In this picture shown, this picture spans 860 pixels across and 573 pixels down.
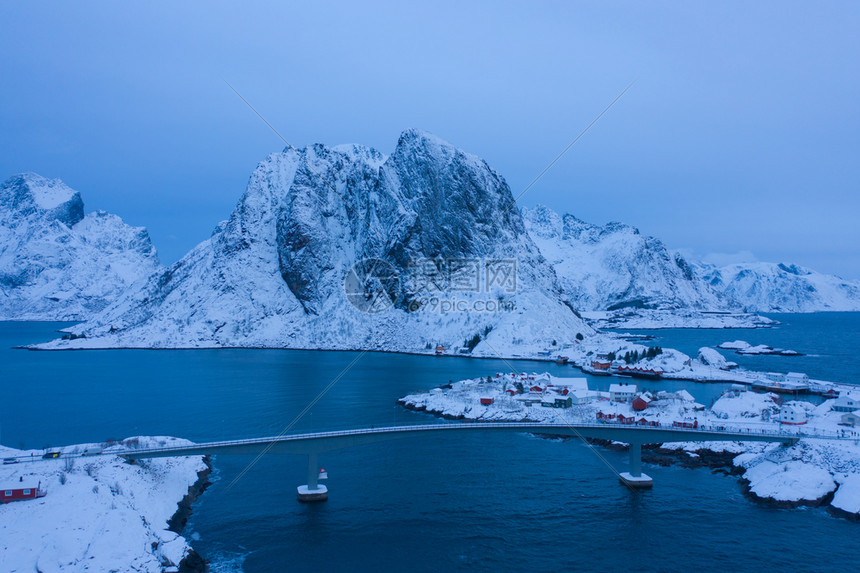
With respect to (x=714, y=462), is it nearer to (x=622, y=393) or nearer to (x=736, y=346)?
(x=622, y=393)

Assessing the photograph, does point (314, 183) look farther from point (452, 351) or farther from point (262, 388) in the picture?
point (262, 388)

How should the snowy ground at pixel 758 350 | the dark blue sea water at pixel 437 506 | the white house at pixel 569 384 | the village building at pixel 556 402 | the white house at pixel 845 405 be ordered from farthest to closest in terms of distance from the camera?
the snowy ground at pixel 758 350 < the white house at pixel 569 384 < the village building at pixel 556 402 < the white house at pixel 845 405 < the dark blue sea water at pixel 437 506

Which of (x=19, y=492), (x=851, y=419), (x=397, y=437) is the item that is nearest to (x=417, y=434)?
(x=397, y=437)

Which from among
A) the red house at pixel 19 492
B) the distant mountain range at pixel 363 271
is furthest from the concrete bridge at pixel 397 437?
the distant mountain range at pixel 363 271

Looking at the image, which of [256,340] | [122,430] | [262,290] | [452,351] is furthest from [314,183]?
[122,430]

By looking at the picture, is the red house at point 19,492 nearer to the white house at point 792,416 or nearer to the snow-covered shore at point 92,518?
the snow-covered shore at point 92,518

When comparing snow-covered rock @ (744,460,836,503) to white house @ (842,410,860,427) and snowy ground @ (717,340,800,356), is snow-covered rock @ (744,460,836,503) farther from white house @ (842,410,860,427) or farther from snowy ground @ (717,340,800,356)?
snowy ground @ (717,340,800,356)
